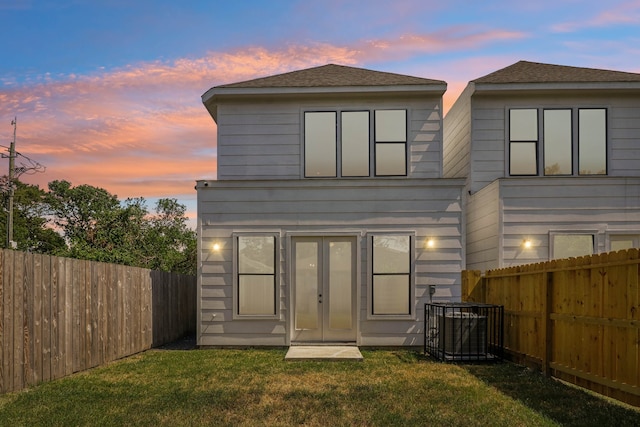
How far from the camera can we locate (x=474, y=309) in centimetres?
1007

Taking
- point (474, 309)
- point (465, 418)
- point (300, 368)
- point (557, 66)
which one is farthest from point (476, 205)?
point (465, 418)

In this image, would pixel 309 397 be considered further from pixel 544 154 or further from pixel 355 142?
pixel 544 154

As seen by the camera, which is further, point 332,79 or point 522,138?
point 522,138

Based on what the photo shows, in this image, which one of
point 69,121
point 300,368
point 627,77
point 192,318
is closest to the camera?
point 300,368

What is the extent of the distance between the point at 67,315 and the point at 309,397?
4.11 metres

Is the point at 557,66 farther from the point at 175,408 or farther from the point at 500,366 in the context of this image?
the point at 175,408

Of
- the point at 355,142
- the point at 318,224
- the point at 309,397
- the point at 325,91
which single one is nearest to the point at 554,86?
the point at 355,142

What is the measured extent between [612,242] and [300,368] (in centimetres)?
758

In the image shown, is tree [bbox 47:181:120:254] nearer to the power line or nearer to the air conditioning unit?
the power line

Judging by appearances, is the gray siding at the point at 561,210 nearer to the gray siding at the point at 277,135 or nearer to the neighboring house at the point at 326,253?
the neighboring house at the point at 326,253

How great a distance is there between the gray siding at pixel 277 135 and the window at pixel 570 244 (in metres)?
3.26

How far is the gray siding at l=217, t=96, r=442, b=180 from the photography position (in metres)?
11.9

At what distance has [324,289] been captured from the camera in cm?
1138

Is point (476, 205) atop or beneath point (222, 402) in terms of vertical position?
atop
